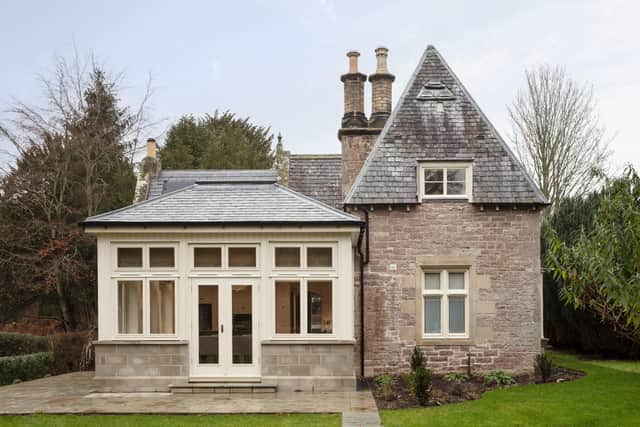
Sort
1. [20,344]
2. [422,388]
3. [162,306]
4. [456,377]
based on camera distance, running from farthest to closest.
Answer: [20,344], [456,377], [162,306], [422,388]

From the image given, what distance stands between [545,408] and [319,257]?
526cm

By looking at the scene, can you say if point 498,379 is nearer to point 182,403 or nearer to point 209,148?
point 182,403

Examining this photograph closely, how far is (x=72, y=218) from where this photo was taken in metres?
24.0

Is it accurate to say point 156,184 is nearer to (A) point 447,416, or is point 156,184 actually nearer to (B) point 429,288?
(B) point 429,288

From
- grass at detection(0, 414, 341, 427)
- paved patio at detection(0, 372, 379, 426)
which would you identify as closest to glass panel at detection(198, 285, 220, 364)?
paved patio at detection(0, 372, 379, 426)

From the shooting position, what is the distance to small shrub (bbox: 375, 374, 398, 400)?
12.1 meters

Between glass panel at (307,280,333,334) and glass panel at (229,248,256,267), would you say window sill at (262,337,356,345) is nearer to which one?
glass panel at (307,280,333,334)

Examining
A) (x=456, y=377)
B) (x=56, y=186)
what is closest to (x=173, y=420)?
(x=456, y=377)

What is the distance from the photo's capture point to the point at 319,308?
13.3 metres

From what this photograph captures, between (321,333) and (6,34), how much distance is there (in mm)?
10194

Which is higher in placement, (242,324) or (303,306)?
(303,306)

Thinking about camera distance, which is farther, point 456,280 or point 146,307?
point 456,280

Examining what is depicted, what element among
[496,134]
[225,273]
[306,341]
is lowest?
[306,341]

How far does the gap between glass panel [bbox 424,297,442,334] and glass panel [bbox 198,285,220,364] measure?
5.04 m
